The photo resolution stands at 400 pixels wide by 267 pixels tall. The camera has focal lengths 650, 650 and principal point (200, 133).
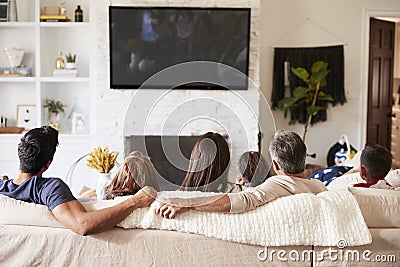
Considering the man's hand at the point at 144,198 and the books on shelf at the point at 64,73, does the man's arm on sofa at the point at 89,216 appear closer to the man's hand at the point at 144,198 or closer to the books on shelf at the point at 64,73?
the man's hand at the point at 144,198

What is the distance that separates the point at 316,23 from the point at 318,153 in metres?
1.35

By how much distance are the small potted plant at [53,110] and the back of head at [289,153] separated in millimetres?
3993

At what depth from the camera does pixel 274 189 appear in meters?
2.51

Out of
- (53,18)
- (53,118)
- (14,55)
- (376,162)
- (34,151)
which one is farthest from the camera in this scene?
(53,118)

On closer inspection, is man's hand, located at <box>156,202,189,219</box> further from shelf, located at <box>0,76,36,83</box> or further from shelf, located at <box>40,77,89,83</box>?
shelf, located at <box>0,76,36,83</box>

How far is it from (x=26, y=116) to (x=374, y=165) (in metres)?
4.15

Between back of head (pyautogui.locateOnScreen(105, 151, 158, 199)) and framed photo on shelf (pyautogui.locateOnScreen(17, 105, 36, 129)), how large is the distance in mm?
3790

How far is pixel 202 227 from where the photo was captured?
2389 mm

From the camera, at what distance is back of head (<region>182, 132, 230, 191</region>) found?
2793 mm

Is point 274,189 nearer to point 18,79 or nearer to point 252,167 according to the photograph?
point 252,167

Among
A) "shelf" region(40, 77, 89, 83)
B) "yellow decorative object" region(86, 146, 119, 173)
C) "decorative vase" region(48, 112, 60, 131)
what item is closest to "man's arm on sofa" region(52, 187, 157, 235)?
"yellow decorative object" region(86, 146, 119, 173)

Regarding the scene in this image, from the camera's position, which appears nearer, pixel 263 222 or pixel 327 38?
pixel 263 222

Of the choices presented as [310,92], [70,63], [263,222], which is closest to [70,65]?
[70,63]

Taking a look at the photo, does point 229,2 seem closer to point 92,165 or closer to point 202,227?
point 92,165
